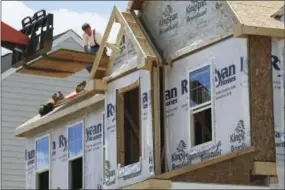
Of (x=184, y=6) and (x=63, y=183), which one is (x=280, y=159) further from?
(x=63, y=183)

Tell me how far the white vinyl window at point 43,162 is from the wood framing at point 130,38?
4878 mm

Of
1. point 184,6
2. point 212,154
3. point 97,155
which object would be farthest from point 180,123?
point 97,155

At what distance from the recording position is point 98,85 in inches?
763

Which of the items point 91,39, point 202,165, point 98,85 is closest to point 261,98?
point 202,165

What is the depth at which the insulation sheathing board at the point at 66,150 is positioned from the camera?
21031 millimetres

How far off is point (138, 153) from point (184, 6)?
11.6 ft

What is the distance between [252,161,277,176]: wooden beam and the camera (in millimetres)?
14867

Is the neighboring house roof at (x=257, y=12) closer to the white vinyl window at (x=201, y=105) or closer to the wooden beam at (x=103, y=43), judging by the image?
the white vinyl window at (x=201, y=105)

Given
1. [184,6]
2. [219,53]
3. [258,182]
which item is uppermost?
[184,6]

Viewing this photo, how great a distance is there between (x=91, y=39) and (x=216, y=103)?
616cm

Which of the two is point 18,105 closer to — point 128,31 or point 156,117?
point 128,31

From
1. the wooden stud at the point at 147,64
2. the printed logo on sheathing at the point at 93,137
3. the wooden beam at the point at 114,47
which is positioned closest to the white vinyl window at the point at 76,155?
the printed logo on sheathing at the point at 93,137

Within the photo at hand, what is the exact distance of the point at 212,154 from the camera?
52.0ft

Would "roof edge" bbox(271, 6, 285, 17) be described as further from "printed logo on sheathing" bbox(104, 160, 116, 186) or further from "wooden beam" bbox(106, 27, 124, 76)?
"printed logo on sheathing" bbox(104, 160, 116, 186)
